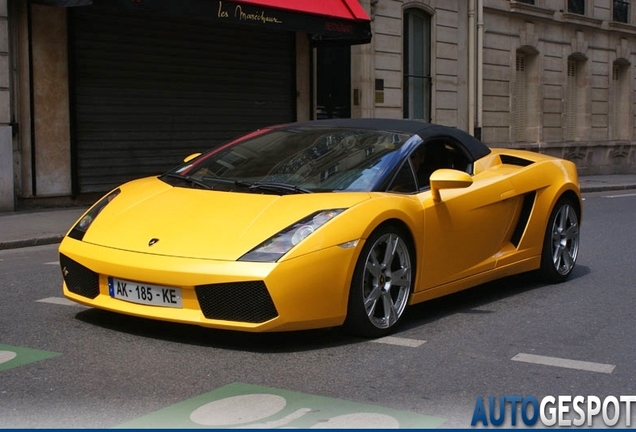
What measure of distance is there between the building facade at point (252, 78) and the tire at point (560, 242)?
7.84 m

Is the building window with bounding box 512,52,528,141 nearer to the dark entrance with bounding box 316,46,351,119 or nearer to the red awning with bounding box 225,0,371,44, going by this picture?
the dark entrance with bounding box 316,46,351,119

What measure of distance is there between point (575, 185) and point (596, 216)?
6.92m

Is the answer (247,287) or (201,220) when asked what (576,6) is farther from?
(247,287)

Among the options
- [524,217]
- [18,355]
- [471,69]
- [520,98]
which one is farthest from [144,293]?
[520,98]

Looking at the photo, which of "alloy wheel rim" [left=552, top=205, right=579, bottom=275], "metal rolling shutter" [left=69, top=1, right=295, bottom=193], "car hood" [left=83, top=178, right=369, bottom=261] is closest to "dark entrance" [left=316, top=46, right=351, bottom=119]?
"metal rolling shutter" [left=69, top=1, right=295, bottom=193]

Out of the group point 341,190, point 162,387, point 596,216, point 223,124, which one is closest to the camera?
point 162,387

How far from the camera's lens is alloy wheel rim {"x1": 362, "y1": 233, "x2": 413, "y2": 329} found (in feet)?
18.6

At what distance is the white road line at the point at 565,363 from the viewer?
16.9ft

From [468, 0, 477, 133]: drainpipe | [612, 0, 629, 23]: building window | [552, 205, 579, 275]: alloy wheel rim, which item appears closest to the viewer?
[552, 205, 579, 275]: alloy wheel rim

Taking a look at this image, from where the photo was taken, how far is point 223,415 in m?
4.23

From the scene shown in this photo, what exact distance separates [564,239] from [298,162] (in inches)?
103

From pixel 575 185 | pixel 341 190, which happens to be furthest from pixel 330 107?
pixel 341 190

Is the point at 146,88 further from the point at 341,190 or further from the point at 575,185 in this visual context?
the point at 341,190

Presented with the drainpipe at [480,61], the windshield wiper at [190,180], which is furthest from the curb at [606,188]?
the windshield wiper at [190,180]
